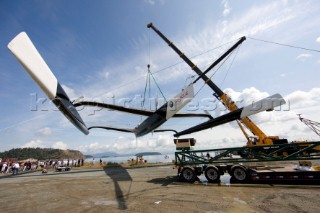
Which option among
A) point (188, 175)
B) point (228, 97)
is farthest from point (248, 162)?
point (228, 97)

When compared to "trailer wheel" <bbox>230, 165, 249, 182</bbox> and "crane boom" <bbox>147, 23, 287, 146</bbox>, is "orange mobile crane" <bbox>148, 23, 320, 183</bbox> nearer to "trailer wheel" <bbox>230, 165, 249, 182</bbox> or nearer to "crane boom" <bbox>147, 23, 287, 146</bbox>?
"trailer wheel" <bbox>230, 165, 249, 182</bbox>

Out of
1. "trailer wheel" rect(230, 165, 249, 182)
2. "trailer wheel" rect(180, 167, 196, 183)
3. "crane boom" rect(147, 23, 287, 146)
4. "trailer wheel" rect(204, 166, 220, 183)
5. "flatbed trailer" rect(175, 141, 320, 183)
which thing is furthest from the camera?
"crane boom" rect(147, 23, 287, 146)

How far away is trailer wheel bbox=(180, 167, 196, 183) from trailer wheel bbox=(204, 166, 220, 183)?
2.88 feet

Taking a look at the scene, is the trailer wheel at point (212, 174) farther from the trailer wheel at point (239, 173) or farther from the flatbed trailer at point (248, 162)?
the trailer wheel at point (239, 173)

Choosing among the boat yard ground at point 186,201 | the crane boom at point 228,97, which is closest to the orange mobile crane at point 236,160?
the boat yard ground at point 186,201

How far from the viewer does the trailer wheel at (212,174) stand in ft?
36.9

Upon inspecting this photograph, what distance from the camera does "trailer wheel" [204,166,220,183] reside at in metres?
11.2

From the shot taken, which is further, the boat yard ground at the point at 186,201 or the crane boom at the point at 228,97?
the crane boom at the point at 228,97

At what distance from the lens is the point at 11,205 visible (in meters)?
8.01

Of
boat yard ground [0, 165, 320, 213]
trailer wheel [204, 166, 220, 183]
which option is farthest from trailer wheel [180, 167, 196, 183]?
boat yard ground [0, 165, 320, 213]

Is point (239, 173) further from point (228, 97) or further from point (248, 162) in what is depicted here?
point (228, 97)

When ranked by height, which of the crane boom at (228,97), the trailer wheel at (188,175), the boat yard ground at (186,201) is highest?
the crane boom at (228,97)

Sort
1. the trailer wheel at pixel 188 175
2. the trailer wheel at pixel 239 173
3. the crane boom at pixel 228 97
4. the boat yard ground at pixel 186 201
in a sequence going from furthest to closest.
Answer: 1. the crane boom at pixel 228 97
2. the trailer wheel at pixel 188 175
3. the trailer wheel at pixel 239 173
4. the boat yard ground at pixel 186 201

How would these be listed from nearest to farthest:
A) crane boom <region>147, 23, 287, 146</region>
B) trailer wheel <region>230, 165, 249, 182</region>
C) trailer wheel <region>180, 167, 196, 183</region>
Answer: trailer wheel <region>230, 165, 249, 182</region>, trailer wheel <region>180, 167, 196, 183</region>, crane boom <region>147, 23, 287, 146</region>
